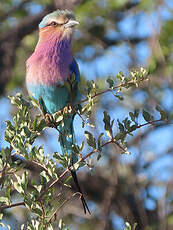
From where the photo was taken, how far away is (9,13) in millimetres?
6430

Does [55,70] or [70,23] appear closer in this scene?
[55,70]

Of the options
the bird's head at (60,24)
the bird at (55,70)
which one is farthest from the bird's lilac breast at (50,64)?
the bird's head at (60,24)

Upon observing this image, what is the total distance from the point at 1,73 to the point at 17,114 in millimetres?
4689

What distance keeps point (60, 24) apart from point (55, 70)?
0.49m

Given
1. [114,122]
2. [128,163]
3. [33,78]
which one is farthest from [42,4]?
[114,122]

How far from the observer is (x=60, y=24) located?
317 centimetres

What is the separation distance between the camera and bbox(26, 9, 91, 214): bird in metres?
2.76

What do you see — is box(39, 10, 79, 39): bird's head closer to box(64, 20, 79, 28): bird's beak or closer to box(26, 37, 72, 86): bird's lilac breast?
box(64, 20, 79, 28): bird's beak

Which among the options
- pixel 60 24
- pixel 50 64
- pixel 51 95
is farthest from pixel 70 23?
pixel 51 95

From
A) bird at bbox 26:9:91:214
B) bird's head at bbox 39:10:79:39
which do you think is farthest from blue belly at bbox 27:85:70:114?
bird's head at bbox 39:10:79:39

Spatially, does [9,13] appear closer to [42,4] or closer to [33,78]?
[42,4]

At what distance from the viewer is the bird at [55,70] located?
2.76m

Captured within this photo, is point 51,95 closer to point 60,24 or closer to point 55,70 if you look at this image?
point 55,70

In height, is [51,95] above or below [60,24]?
below
